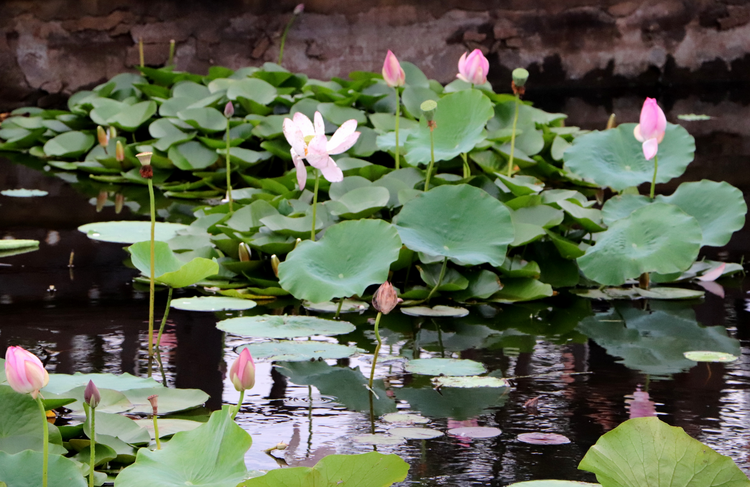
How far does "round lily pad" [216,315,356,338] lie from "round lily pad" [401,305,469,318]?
198 millimetres

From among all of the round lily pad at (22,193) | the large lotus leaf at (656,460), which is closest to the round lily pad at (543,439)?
the large lotus leaf at (656,460)

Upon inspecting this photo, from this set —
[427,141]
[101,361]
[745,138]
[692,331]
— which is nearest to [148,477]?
[101,361]

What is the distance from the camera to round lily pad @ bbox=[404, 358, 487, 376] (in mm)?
1419

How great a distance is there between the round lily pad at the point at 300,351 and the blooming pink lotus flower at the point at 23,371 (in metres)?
0.63

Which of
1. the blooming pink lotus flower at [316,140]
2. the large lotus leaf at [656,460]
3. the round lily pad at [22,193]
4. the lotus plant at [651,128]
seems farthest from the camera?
the round lily pad at [22,193]

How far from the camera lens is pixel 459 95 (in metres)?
2.11

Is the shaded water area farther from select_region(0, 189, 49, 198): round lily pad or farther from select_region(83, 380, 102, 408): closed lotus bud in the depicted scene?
select_region(0, 189, 49, 198): round lily pad

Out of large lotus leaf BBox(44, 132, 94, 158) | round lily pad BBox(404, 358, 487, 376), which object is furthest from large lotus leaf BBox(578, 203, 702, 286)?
large lotus leaf BBox(44, 132, 94, 158)

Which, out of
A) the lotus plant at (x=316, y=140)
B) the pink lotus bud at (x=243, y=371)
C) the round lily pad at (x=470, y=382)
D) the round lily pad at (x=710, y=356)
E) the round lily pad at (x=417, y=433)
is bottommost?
the round lily pad at (x=417, y=433)

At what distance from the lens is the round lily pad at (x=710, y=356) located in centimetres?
150

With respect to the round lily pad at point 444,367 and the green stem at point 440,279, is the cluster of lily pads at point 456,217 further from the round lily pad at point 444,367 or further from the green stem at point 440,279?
the round lily pad at point 444,367

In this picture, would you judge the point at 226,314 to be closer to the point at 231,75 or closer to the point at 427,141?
the point at 427,141

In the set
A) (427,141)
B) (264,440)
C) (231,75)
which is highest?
(231,75)

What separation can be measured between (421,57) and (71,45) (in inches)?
79.3
